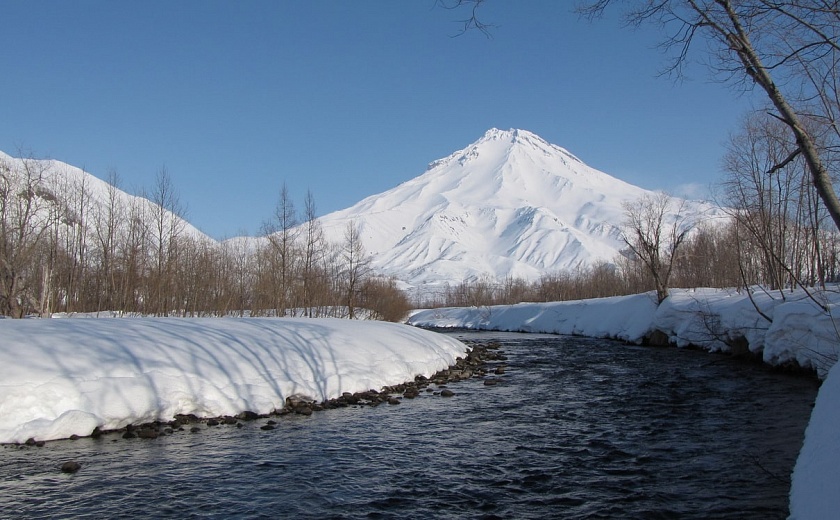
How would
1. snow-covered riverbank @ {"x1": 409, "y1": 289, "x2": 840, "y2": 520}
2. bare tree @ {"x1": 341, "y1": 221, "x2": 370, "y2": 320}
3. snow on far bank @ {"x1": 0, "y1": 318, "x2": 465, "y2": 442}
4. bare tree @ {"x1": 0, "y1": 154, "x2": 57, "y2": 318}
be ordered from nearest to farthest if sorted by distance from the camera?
snow-covered riverbank @ {"x1": 409, "y1": 289, "x2": 840, "y2": 520} → snow on far bank @ {"x1": 0, "y1": 318, "x2": 465, "y2": 442} → bare tree @ {"x1": 0, "y1": 154, "x2": 57, "y2": 318} → bare tree @ {"x1": 341, "y1": 221, "x2": 370, "y2": 320}

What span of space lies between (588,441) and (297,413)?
654 centimetres

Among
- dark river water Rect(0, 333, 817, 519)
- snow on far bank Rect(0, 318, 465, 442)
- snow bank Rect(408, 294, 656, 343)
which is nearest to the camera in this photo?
dark river water Rect(0, 333, 817, 519)

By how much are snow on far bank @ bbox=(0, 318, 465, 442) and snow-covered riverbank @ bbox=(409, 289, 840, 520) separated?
10346 mm

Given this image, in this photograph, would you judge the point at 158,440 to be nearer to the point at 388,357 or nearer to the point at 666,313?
the point at 388,357

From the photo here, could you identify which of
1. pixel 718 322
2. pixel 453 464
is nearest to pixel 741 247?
pixel 718 322

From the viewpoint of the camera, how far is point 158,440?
31.8ft

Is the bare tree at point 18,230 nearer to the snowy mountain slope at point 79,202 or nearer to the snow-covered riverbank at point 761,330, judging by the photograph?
the snowy mountain slope at point 79,202

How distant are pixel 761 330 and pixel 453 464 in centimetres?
1739

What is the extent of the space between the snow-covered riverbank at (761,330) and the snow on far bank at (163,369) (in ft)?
33.9

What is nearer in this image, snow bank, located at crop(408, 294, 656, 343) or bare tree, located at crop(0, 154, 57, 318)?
bare tree, located at crop(0, 154, 57, 318)

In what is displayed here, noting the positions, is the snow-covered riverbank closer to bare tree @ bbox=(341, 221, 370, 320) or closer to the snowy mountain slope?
bare tree @ bbox=(341, 221, 370, 320)

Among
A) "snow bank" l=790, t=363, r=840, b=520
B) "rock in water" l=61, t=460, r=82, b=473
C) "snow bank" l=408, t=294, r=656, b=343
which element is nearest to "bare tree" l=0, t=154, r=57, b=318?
"rock in water" l=61, t=460, r=82, b=473

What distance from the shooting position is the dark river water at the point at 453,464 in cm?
656

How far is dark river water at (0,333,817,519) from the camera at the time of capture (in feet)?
21.5
